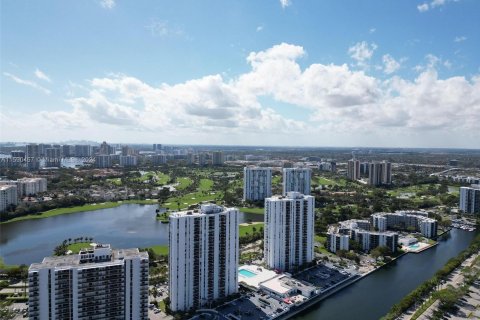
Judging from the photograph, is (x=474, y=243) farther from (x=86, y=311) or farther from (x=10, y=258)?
(x=10, y=258)

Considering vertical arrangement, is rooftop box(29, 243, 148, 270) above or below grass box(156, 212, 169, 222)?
above

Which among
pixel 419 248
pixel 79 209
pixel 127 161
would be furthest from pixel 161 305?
pixel 127 161

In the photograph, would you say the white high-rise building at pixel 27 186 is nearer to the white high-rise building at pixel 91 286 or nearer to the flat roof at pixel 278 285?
the white high-rise building at pixel 91 286

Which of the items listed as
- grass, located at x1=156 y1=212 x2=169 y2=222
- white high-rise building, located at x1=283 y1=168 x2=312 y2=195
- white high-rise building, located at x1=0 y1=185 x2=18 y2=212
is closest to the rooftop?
grass, located at x1=156 y1=212 x2=169 y2=222

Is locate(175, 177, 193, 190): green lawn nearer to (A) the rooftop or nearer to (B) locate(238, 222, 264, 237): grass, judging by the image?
(B) locate(238, 222, 264, 237): grass

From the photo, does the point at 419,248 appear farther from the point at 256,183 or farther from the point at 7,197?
the point at 7,197

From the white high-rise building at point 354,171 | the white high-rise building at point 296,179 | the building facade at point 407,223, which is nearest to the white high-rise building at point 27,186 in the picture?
the white high-rise building at point 296,179

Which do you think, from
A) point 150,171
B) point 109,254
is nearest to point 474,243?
point 109,254
